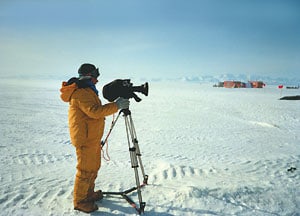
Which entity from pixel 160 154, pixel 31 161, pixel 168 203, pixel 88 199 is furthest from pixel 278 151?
pixel 31 161

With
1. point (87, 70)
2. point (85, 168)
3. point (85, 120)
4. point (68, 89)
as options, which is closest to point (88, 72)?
point (87, 70)

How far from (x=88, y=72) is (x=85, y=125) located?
2.52ft

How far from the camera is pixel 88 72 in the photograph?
3.21m

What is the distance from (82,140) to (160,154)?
3877 mm

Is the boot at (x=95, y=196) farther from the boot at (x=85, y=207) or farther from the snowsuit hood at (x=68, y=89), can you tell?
the snowsuit hood at (x=68, y=89)

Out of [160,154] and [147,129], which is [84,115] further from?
[147,129]

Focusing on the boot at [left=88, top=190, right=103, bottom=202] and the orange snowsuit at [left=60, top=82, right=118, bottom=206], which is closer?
the orange snowsuit at [left=60, top=82, right=118, bottom=206]

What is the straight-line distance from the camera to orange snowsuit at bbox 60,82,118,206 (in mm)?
2992

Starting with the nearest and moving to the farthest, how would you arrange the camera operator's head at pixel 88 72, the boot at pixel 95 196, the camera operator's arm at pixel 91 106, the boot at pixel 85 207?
the camera operator's arm at pixel 91 106, the camera operator's head at pixel 88 72, the boot at pixel 85 207, the boot at pixel 95 196

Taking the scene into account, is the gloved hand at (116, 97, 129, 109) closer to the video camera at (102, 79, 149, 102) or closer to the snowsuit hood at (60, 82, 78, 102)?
the video camera at (102, 79, 149, 102)

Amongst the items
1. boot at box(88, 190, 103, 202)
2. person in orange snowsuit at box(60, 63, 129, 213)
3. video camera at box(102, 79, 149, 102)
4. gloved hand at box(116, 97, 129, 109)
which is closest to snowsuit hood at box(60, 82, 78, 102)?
person in orange snowsuit at box(60, 63, 129, 213)

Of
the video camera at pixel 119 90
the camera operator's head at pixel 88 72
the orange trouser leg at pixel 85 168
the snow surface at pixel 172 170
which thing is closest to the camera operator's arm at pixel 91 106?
the video camera at pixel 119 90

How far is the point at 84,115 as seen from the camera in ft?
10.3

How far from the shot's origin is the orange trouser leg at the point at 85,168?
124 inches
